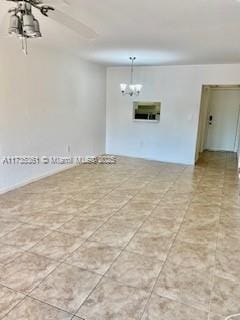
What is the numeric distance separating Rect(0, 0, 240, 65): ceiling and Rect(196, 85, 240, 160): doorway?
11.0 ft

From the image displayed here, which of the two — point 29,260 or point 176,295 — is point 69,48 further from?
point 176,295

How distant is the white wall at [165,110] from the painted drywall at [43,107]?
2.49ft

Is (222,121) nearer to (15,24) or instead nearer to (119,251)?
(119,251)

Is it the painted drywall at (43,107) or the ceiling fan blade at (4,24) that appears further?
the painted drywall at (43,107)

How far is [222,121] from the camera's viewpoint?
26.8ft

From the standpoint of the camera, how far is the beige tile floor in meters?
1.86

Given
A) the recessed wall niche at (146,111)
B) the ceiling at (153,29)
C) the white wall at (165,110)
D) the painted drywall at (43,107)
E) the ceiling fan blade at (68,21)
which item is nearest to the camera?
the ceiling fan blade at (68,21)

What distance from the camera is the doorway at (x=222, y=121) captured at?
26.0 feet

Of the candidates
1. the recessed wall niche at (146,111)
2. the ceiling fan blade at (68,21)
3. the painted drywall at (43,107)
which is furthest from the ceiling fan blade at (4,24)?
the recessed wall niche at (146,111)

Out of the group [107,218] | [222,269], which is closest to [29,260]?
[107,218]

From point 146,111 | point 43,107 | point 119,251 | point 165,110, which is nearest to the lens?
point 119,251

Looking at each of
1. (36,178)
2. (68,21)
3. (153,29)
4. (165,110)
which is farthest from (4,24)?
(165,110)

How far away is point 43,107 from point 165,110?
10.1 ft

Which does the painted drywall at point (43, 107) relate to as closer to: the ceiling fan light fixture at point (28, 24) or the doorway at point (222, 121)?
the ceiling fan light fixture at point (28, 24)
